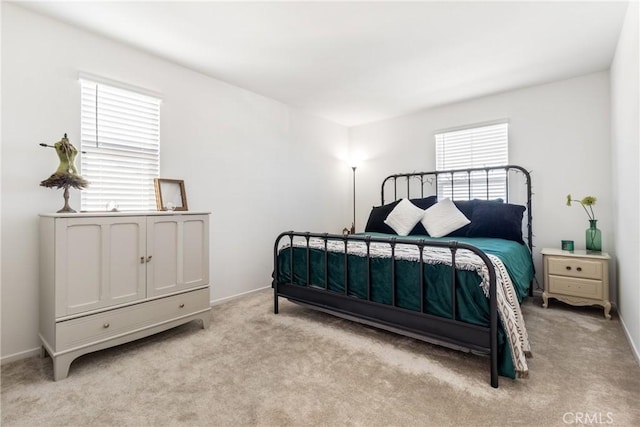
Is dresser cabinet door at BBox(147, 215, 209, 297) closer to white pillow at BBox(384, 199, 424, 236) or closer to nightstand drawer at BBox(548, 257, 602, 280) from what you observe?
white pillow at BBox(384, 199, 424, 236)

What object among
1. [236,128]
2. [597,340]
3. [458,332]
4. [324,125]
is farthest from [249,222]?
Answer: [597,340]

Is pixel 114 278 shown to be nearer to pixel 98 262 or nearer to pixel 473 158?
pixel 98 262

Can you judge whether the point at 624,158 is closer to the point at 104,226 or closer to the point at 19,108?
the point at 104,226

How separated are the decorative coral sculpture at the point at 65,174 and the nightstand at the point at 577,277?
4.22 metres

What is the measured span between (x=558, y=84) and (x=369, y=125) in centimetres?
248

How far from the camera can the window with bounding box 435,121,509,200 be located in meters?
3.79

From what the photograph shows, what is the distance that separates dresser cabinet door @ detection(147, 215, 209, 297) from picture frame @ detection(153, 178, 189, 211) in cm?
38

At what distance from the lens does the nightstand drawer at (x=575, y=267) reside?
284cm

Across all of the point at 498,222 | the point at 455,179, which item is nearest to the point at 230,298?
the point at 498,222

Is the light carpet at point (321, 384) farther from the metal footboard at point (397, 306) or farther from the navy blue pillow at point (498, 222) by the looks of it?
the navy blue pillow at point (498, 222)

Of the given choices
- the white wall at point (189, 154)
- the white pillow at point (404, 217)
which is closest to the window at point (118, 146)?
the white wall at point (189, 154)

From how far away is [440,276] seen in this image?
6.76 ft

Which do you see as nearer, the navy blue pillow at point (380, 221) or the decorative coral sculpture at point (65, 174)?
the decorative coral sculpture at point (65, 174)

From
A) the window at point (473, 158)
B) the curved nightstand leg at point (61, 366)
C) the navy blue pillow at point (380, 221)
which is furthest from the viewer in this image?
the navy blue pillow at point (380, 221)
